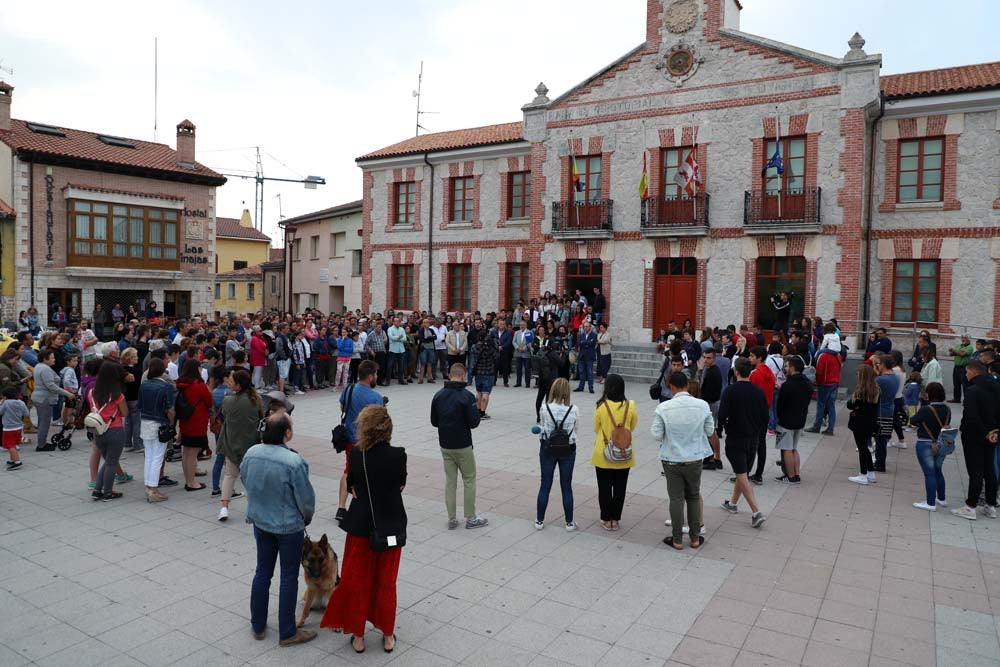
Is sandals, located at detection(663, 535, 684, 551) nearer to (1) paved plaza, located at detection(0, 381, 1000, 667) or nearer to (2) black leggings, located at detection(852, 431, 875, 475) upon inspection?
(1) paved plaza, located at detection(0, 381, 1000, 667)

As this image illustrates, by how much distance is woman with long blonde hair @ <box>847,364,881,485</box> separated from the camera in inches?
376

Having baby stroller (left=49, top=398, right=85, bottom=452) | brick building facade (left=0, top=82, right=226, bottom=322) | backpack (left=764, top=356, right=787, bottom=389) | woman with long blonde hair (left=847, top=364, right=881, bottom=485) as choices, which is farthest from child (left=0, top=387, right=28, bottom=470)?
brick building facade (left=0, top=82, right=226, bottom=322)

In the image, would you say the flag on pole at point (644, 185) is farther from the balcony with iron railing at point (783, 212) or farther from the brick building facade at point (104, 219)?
the brick building facade at point (104, 219)

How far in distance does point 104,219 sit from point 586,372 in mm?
20601

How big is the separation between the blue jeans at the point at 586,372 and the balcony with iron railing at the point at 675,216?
5.79 metres

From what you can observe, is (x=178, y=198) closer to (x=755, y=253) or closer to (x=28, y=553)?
(x=755, y=253)

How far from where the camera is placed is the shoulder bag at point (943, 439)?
8.13 m

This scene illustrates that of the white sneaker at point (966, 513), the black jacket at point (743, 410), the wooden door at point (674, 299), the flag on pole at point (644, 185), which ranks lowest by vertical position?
the white sneaker at point (966, 513)

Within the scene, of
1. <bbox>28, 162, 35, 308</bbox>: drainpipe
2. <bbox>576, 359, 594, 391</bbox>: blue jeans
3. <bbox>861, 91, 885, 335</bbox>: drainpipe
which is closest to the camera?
<bbox>576, 359, 594, 391</bbox>: blue jeans

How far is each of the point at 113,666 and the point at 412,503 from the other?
4.03 m

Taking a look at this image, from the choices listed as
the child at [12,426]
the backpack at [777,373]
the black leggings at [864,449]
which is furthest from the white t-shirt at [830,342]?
the child at [12,426]

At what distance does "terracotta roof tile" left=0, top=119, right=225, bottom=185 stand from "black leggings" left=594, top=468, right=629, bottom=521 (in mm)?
26042

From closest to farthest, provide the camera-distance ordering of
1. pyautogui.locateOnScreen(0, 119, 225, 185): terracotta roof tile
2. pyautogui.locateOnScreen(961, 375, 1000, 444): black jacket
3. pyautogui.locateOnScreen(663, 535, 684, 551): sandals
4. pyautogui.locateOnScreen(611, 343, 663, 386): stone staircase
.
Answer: pyautogui.locateOnScreen(663, 535, 684, 551): sandals
pyautogui.locateOnScreen(961, 375, 1000, 444): black jacket
pyautogui.locateOnScreen(611, 343, 663, 386): stone staircase
pyautogui.locateOnScreen(0, 119, 225, 185): terracotta roof tile

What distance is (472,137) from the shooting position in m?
27.2
